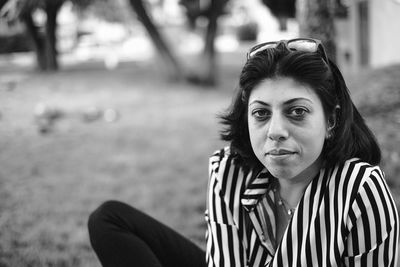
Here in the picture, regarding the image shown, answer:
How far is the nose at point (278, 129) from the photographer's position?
170 cm

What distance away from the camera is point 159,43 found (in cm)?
1205

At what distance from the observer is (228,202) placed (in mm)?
2006

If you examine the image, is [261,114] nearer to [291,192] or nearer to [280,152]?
[280,152]

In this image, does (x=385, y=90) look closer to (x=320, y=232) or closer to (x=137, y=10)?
(x=320, y=232)

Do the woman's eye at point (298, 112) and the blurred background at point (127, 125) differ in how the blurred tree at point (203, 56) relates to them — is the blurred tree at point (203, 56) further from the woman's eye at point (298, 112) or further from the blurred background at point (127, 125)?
the woman's eye at point (298, 112)

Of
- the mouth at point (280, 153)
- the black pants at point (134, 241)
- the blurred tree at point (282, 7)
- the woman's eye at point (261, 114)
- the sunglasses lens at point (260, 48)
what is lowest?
the black pants at point (134, 241)

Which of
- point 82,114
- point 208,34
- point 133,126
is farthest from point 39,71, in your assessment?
point 133,126

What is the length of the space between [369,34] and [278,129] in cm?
986

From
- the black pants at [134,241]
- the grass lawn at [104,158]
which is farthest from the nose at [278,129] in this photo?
the grass lawn at [104,158]

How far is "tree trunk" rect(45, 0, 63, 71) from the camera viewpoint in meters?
14.3

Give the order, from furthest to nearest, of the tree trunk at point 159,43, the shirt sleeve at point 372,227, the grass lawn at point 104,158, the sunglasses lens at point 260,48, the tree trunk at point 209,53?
the tree trunk at point 209,53 < the tree trunk at point 159,43 < the grass lawn at point 104,158 < the sunglasses lens at point 260,48 < the shirt sleeve at point 372,227

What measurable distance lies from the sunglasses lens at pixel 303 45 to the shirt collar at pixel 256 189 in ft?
1.74

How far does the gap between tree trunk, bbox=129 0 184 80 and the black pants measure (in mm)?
9891

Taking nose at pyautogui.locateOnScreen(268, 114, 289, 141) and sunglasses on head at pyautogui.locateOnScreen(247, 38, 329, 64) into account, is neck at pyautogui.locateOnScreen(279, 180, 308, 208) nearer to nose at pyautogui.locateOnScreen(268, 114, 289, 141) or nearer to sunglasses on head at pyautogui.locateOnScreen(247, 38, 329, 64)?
nose at pyautogui.locateOnScreen(268, 114, 289, 141)
